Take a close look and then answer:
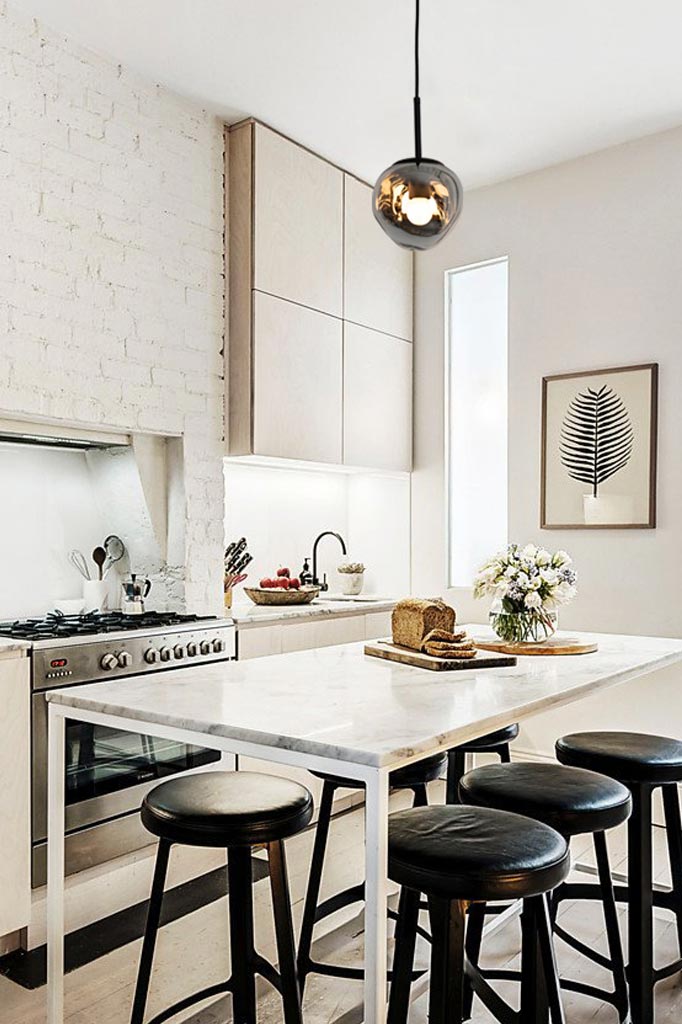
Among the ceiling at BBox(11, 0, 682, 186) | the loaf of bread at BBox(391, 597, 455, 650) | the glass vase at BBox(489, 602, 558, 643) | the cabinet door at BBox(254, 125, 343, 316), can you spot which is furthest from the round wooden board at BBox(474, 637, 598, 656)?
the ceiling at BBox(11, 0, 682, 186)

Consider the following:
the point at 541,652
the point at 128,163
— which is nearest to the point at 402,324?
the point at 128,163

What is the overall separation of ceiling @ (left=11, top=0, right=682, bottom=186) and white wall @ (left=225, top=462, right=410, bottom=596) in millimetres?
1624

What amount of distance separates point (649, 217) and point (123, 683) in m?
3.13

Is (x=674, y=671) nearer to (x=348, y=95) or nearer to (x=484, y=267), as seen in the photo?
(x=484, y=267)

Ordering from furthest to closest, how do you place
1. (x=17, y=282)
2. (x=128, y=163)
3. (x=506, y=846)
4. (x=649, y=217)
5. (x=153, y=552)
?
(x=649, y=217) → (x=153, y=552) → (x=128, y=163) → (x=17, y=282) → (x=506, y=846)

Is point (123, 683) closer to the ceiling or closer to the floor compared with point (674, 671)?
closer to the ceiling

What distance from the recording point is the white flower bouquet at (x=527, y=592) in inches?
106

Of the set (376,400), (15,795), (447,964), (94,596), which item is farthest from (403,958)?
(376,400)

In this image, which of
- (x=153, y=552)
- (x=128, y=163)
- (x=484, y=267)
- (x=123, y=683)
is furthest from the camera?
(x=484, y=267)

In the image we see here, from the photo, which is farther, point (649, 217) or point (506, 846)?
point (649, 217)

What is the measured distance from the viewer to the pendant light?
2066 mm

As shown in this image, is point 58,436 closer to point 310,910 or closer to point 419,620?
point 419,620

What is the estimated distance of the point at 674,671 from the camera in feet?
12.5

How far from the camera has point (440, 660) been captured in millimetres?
2307
